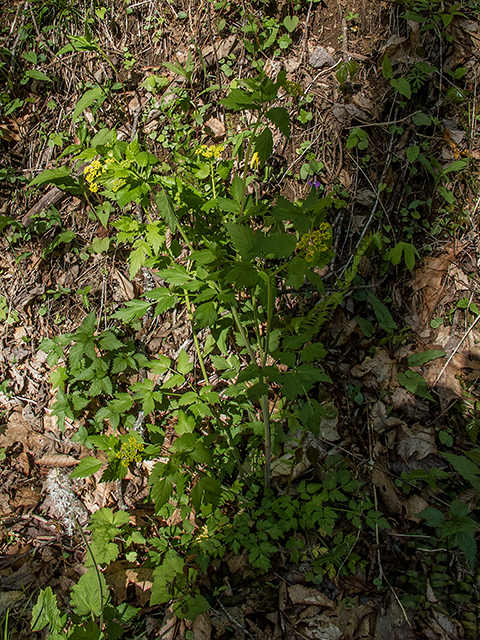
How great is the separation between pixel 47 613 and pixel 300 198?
2.67 metres

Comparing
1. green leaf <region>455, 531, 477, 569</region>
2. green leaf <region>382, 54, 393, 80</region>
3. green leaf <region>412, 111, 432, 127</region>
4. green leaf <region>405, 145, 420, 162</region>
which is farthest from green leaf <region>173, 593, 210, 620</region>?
green leaf <region>382, 54, 393, 80</region>

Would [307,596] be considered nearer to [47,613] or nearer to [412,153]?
[47,613]

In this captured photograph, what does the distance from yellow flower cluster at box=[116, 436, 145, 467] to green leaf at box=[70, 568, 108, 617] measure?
547mm

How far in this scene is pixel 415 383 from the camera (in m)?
2.46

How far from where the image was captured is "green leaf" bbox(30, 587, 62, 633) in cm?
173

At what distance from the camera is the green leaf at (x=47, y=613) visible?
173 centimetres

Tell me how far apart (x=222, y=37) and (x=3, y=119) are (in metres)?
1.76

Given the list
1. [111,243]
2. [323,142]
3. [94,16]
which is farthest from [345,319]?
[94,16]

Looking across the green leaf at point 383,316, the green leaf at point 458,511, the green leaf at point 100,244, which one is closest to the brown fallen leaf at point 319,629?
the green leaf at point 458,511

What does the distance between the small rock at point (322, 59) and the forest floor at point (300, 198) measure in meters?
0.01

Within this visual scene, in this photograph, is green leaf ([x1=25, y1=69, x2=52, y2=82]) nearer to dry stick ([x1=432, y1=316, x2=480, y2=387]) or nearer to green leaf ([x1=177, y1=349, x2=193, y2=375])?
green leaf ([x1=177, y1=349, x2=193, y2=375])

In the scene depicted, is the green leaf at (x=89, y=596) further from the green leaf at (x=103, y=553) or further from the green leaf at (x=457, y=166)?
the green leaf at (x=457, y=166)

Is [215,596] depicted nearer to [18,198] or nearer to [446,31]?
[18,198]

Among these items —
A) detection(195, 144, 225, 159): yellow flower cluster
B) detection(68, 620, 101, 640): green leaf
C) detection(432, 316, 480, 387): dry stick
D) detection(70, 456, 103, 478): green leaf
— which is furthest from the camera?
detection(432, 316, 480, 387): dry stick
